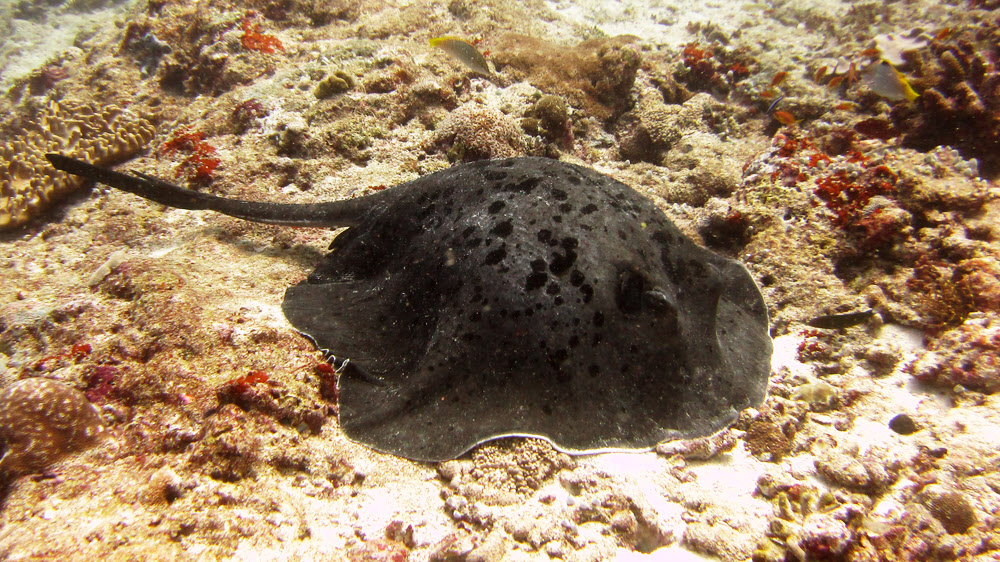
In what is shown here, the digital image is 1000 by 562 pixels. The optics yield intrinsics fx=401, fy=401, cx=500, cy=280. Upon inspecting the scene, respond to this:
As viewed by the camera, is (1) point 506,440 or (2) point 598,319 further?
(1) point 506,440

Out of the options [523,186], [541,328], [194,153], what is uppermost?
[523,186]

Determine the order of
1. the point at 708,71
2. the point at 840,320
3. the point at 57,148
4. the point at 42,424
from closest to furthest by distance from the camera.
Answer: the point at 42,424 → the point at 840,320 → the point at 57,148 → the point at 708,71

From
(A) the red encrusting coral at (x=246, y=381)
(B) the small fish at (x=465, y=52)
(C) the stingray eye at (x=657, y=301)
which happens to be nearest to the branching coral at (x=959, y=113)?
(C) the stingray eye at (x=657, y=301)

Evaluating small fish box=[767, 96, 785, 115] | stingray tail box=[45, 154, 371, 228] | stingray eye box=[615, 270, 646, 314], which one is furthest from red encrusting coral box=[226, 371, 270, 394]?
small fish box=[767, 96, 785, 115]

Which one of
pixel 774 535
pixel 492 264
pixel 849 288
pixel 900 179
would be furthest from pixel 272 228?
pixel 900 179

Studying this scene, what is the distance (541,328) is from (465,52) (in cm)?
483

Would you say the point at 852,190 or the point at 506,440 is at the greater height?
the point at 852,190

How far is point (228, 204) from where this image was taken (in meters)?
3.99

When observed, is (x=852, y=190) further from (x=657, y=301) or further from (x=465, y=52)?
(x=465, y=52)

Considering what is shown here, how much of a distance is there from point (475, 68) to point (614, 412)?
520 cm

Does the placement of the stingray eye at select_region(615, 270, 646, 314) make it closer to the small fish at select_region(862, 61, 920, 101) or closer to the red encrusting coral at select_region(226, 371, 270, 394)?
the red encrusting coral at select_region(226, 371, 270, 394)

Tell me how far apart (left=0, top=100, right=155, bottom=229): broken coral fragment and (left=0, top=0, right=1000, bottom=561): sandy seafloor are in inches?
9.7

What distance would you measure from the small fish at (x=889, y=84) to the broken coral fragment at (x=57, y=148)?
10.7m

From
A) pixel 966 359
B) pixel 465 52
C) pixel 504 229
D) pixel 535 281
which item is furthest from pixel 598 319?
pixel 465 52
